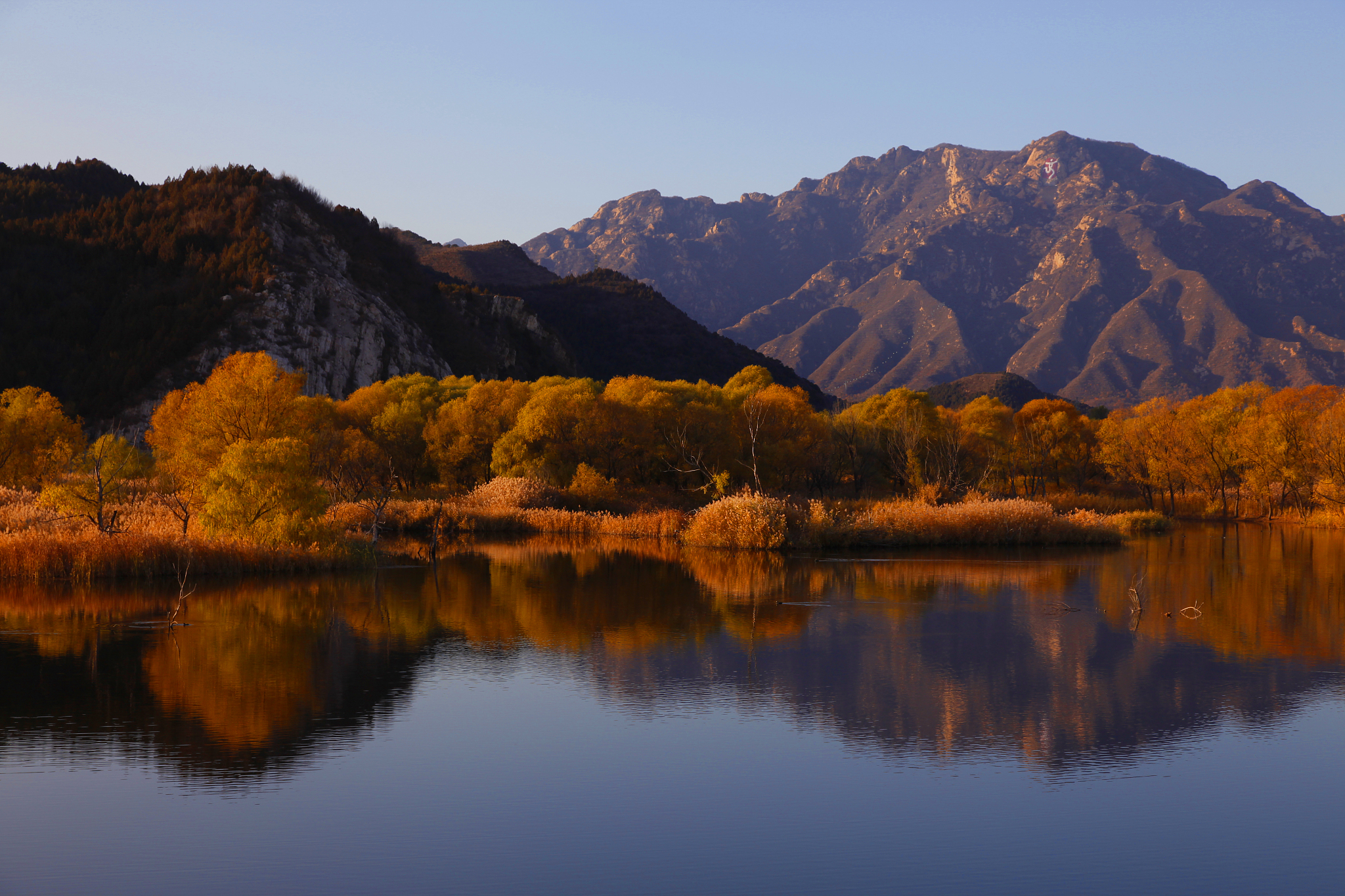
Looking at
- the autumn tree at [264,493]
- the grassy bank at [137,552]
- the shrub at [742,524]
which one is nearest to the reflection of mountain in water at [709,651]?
the grassy bank at [137,552]

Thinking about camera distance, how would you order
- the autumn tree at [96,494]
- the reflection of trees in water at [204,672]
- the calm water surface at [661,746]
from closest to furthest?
the calm water surface at [661,746] → the reflection of trees in water at [204,672] → the autumn tree at [96,494]

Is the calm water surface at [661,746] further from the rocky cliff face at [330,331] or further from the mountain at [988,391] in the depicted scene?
the mountain at [988,391]

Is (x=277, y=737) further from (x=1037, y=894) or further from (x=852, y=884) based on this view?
(x=1037, y=894)

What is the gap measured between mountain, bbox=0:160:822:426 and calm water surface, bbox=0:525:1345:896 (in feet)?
199

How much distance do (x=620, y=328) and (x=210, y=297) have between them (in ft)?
210

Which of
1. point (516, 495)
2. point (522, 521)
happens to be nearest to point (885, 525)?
point (522, 521)

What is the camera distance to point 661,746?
13.4m

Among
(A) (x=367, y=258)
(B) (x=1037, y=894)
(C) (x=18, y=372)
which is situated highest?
(A) (x=367, y=258)

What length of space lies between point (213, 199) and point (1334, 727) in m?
98.7

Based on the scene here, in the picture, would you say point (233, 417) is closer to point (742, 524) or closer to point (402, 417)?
point (742, 524)

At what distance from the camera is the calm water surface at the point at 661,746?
9672 mm

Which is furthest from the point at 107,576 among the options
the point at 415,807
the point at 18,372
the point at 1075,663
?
the point at 18,372

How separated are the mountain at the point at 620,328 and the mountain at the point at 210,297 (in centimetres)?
1136

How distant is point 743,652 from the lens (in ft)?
62.8
